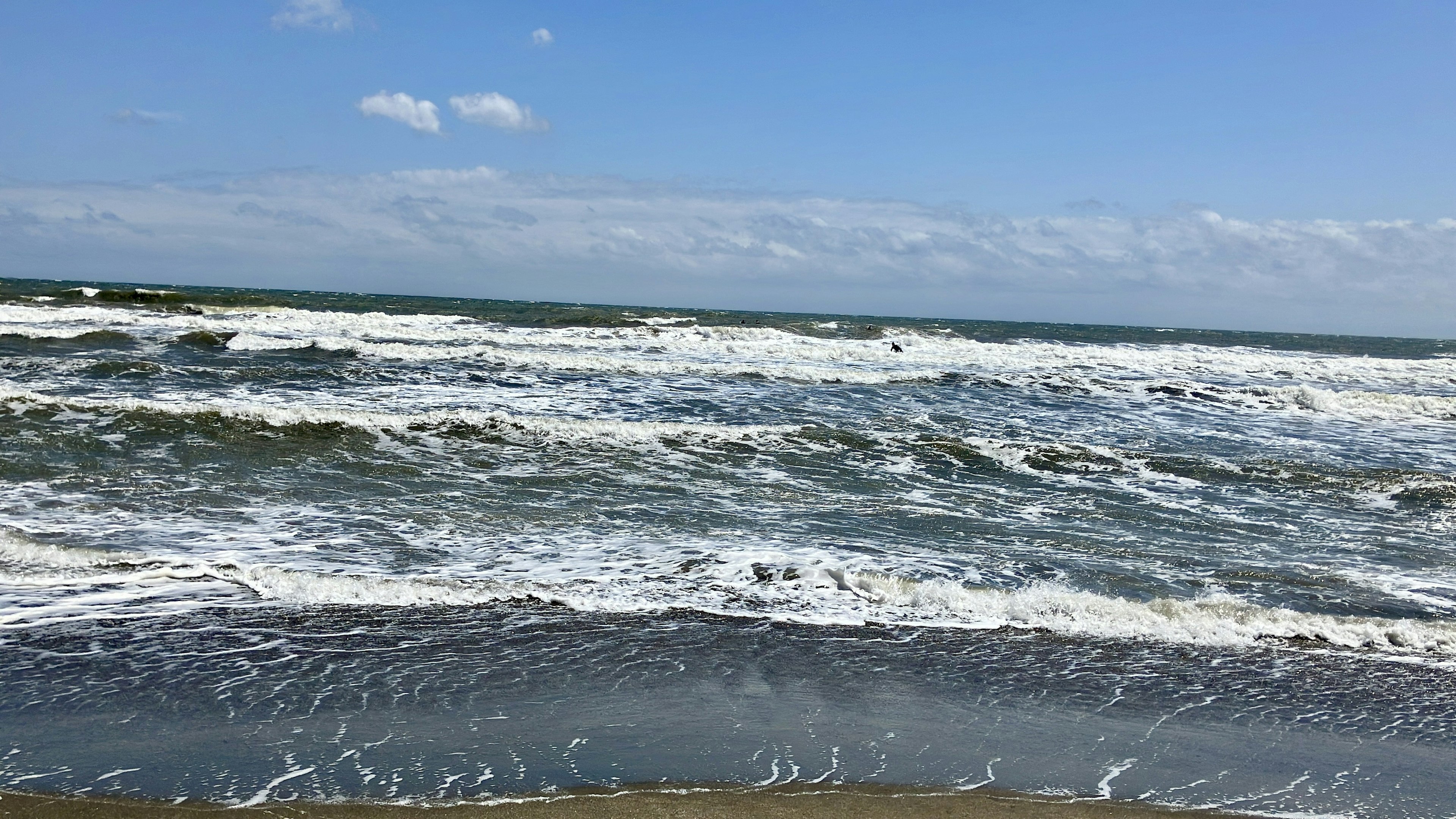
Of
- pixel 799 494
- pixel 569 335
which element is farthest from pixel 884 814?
pixel 569 335

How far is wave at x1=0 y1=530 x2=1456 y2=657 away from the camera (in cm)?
603

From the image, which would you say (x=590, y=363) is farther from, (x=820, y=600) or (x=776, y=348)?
(x=820, y=600)

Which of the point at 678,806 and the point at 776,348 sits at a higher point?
the point at 776,348

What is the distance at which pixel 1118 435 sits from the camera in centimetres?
1577

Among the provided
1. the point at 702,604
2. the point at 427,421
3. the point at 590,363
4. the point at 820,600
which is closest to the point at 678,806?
the point at 702,604

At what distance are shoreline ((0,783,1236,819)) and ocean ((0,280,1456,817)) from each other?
8 centimetres

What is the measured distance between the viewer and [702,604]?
20.5 ft

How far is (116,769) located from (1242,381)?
103ft

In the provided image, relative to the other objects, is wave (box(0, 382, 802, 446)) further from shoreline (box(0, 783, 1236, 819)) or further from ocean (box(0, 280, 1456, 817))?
shoreline (box(0, 783, 1236, 819))

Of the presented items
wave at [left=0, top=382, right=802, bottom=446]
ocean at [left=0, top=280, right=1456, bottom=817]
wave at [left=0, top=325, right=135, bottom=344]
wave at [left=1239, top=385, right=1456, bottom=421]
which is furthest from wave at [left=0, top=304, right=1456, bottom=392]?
ocean at [left=0, top=280, right=1456, bottom=817]

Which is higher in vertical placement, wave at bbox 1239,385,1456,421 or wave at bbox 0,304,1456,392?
wave at bbox 0,304,1456,392

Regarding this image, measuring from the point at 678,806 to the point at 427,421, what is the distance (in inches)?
427

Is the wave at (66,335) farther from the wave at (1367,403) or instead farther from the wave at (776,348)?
the wave at (1367,403)

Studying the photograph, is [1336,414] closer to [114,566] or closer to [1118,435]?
[1118,435]
